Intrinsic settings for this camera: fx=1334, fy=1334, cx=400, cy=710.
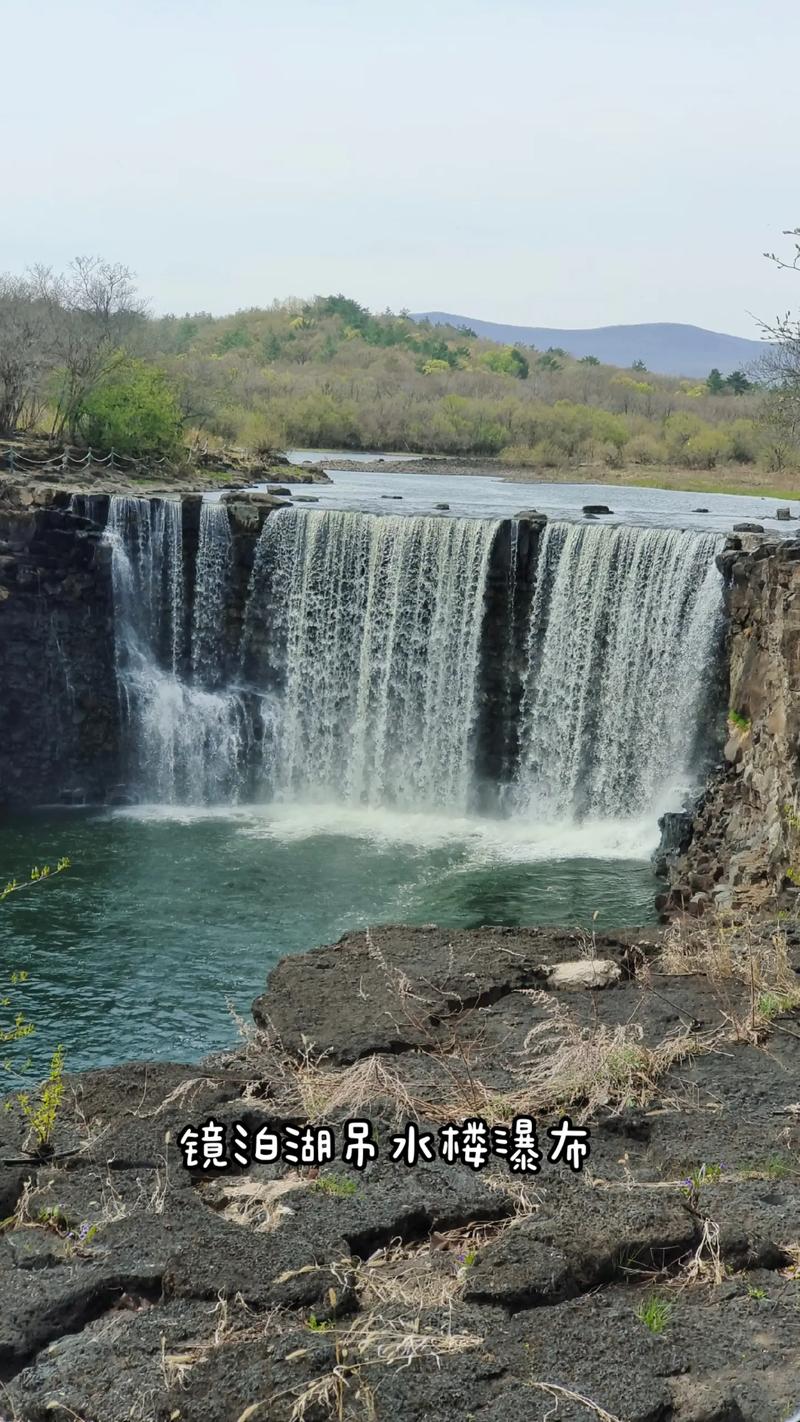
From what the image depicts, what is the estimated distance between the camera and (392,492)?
102 feet

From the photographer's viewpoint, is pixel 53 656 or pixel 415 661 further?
pixel 53 656

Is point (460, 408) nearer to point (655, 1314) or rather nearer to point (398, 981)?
point (398, 981)

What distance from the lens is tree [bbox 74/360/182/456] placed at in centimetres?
2828

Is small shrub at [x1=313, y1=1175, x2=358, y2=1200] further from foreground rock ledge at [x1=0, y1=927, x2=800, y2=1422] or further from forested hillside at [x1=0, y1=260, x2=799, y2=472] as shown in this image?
forested hillside at [x1=0, y1=260, x2=799, y2=472]

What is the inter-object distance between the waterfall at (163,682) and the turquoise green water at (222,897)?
1148 mm

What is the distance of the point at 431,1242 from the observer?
5.37 meters

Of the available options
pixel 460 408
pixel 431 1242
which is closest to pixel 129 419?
pixel 431 1242

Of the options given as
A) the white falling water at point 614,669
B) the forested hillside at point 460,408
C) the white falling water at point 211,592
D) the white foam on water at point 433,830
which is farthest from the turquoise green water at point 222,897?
the forested hillside at point 460,408

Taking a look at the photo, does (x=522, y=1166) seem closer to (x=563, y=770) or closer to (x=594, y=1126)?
(x=594, y=1126)

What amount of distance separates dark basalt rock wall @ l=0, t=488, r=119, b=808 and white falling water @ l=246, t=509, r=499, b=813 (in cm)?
273

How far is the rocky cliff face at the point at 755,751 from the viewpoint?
13938mm

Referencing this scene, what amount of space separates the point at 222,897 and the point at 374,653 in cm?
661

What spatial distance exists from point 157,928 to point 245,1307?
10827 mm

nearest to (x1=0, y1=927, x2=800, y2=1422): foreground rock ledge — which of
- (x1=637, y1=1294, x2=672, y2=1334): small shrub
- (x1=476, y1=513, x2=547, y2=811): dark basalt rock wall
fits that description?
(x1=637, y1=1294, x2=672, y2=1334): small shrub
